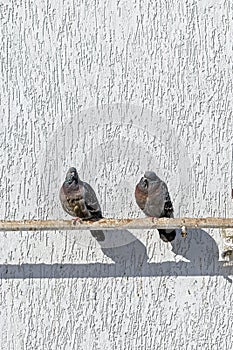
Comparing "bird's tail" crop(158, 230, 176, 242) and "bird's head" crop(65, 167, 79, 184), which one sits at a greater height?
"bird's head" crop(65, 167, 79, 184)

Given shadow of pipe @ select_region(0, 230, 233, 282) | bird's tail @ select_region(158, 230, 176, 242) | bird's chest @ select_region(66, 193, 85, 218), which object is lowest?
shadow of pipe @ select_region(0, 230, 233, 282)

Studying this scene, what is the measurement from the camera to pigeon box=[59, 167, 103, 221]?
2.05 meters

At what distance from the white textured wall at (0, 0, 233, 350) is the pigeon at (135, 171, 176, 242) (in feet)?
0.37

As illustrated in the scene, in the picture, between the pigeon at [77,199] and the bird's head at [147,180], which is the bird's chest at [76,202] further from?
the bird's head at [147,180]

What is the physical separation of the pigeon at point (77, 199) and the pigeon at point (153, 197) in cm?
13

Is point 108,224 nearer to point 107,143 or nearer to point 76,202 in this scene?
point 76,202

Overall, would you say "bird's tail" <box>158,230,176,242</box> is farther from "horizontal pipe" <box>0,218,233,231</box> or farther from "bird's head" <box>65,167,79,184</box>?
"bird's head" <box>65,167,79,184</box>

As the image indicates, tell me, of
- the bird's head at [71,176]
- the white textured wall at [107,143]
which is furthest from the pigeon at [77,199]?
the white textured wall at [107,143]

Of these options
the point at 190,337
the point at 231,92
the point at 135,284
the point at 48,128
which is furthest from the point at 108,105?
the point at 190,337

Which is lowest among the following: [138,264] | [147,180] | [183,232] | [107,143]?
[138,264]

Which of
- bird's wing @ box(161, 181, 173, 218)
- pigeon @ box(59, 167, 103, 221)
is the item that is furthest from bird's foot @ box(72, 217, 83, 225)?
bird's wing @ box(161, 181, 173, 218)

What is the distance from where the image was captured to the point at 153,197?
207cm

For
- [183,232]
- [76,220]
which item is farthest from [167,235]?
[76,220]

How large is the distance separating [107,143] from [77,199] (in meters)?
0.24
